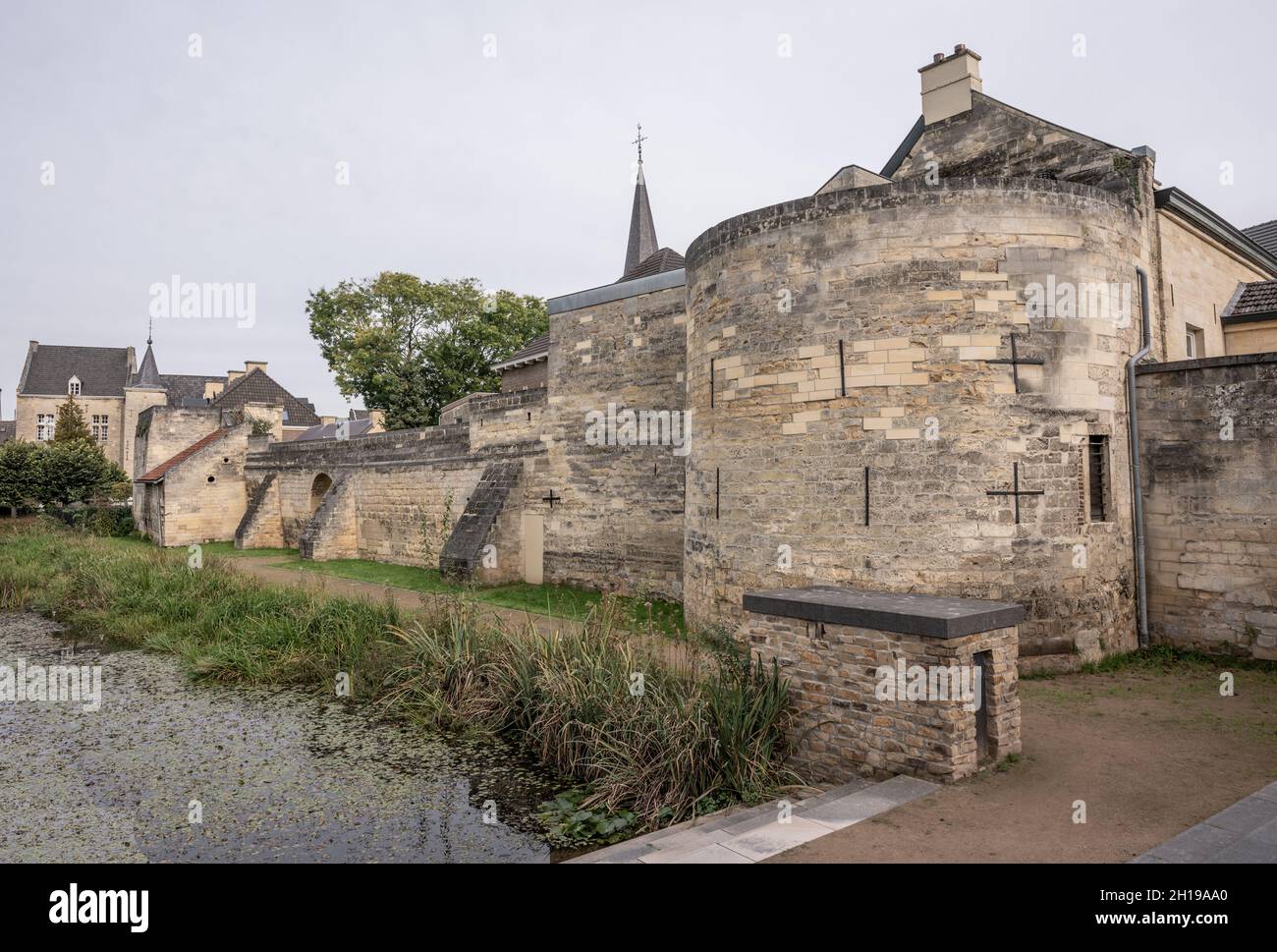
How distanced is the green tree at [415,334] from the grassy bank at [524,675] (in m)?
20.0

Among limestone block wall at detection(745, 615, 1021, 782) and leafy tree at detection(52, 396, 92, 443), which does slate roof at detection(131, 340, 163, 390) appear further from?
limestone block wall at detection(745, 615, 1021, 782)

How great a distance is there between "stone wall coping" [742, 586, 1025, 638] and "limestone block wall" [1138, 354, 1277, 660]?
4.91 m

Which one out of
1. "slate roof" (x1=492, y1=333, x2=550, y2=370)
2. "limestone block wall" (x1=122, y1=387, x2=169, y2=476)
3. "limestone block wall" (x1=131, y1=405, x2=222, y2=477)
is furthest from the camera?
"limestone block wall" (x1=122, y1=387, x2=169, y2=476)

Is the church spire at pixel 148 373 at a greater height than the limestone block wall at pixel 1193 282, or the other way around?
the church spire at pixel 148 373

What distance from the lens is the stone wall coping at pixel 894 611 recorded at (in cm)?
515

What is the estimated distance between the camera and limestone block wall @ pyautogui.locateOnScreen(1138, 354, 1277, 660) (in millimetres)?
8680

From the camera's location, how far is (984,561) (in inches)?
327

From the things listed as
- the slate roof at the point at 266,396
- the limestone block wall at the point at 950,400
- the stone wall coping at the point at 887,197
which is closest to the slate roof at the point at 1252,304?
the limestone block wall at the point at 950,400

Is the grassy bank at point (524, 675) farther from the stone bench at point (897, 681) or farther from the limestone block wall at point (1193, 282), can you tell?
the limestone block wall at point (1193, 282)

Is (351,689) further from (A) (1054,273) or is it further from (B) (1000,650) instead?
(A) (1054,273)

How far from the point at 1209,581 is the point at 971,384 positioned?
383 cm

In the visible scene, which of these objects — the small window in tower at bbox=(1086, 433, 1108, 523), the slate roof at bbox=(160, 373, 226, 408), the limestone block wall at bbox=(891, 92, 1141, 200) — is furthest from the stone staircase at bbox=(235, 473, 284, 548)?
the slate roof at bbox=(160, 373, 226, 408)
